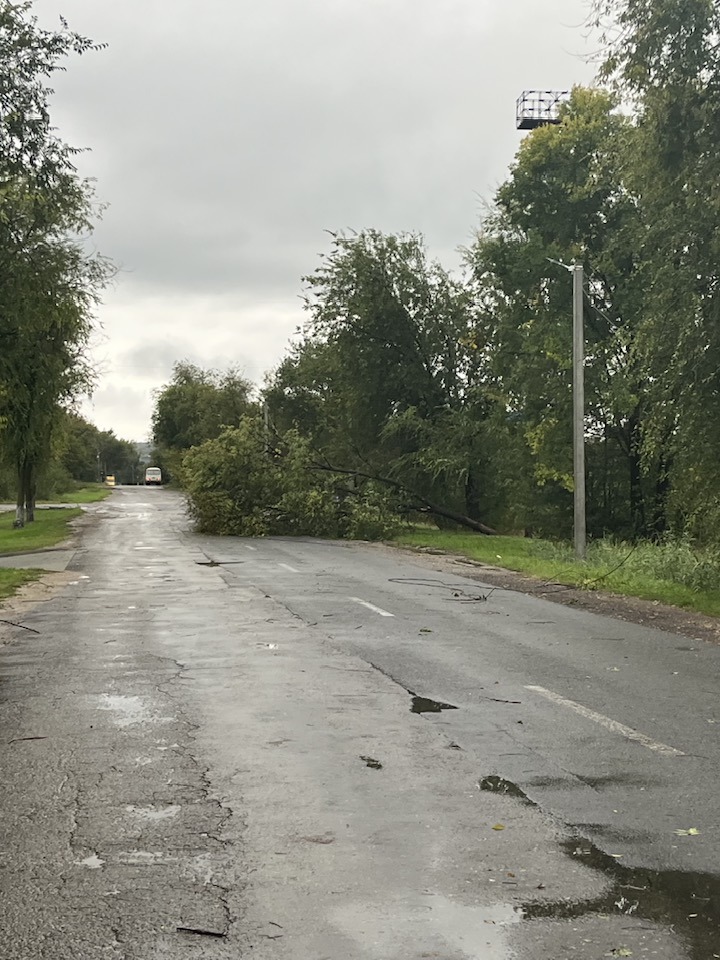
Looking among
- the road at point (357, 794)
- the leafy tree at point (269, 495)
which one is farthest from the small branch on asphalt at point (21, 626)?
the leafy tree at point (269, 495)

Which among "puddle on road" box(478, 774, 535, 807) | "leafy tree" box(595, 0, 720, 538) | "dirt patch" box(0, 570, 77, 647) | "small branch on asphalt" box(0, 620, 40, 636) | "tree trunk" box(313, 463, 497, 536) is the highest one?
"leafy tree" box(595, 0, 720, 538)

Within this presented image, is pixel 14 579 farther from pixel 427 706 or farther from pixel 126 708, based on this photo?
pixel 427 706

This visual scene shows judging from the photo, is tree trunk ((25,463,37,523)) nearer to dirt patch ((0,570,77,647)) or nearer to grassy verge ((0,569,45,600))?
grassy verge ((0,569,45,600))

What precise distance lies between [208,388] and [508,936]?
337ft

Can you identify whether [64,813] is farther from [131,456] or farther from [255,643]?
[131,456]

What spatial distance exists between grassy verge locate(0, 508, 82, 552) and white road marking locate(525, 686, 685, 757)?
22761mm

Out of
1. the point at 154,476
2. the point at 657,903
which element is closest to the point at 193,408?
the point at 154,476

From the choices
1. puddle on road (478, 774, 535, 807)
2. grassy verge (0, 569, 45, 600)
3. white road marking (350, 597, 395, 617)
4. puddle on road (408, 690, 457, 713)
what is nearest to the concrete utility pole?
white road marking (350, 597, 395, 617)

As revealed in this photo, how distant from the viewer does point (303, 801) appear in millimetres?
5953

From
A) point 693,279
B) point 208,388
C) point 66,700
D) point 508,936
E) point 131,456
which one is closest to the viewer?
point 508,936

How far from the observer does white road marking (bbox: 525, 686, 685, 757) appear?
711 centimetres

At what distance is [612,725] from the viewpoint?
7.86 metres

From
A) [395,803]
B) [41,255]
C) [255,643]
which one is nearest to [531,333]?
[41,255]

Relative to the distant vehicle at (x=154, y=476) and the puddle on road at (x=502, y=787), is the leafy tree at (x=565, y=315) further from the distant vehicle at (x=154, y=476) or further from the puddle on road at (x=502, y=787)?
the distant vehicle at (x=154, y=476)
